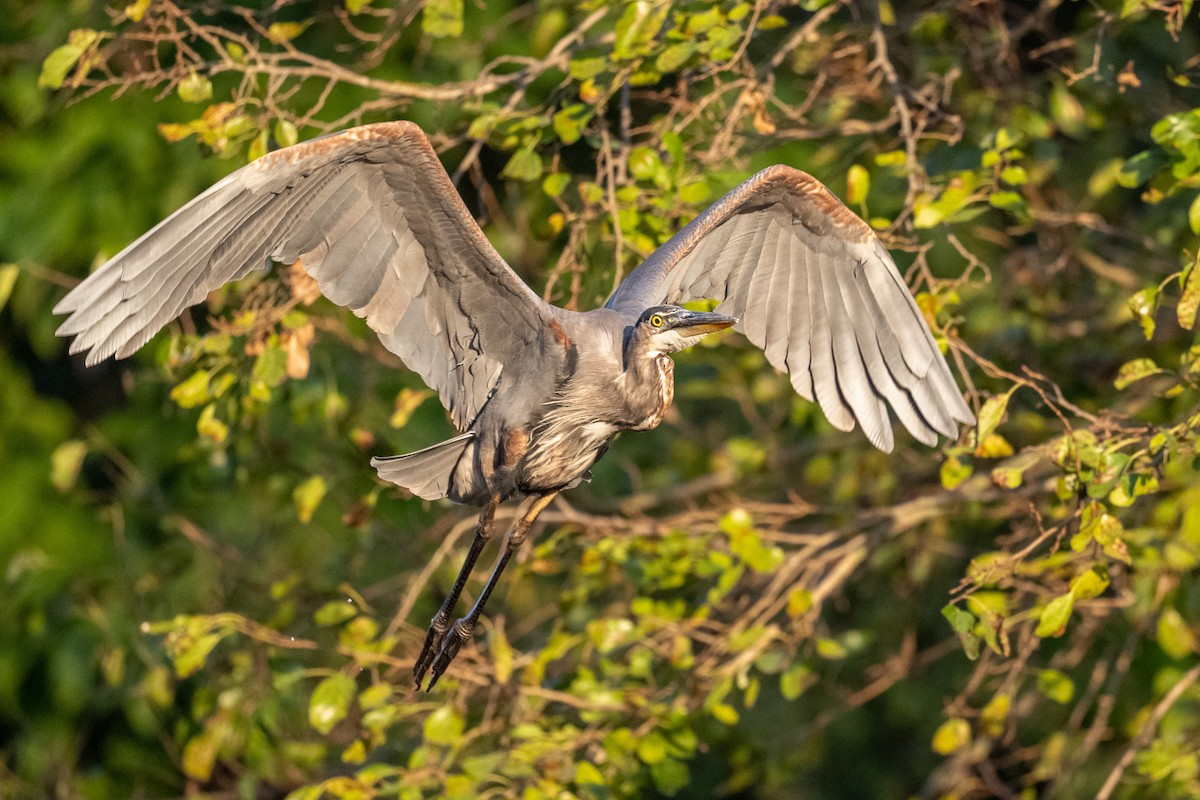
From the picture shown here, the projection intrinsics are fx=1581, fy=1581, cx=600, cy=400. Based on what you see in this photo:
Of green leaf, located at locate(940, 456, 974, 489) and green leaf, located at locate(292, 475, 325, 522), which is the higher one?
green leaf, located at locate(940, 456, 974, 489)

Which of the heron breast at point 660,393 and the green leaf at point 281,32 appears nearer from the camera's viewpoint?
the heron breast at point 660,393

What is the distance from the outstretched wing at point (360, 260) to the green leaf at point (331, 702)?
92 centimetres

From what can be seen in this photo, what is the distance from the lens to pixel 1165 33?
18.4 feet

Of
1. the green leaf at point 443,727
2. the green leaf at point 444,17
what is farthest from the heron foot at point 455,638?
the green leaf at point 444,17

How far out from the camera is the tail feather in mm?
4160

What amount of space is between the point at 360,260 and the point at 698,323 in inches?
36.4

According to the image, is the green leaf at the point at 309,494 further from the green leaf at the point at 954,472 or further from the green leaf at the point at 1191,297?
the green leaf at the point at 1191,297

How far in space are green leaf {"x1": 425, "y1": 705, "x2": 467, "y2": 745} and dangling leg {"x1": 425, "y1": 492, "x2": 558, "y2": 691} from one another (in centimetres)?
22

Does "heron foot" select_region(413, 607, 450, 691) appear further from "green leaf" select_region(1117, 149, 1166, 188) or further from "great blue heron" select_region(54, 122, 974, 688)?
"green leaf" select_region(1117, 149, 1166, 188)

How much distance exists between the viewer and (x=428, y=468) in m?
4.22

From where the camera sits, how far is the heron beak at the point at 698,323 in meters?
3.80

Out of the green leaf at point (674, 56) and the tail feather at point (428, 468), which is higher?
the green leaf at point (674, 56)

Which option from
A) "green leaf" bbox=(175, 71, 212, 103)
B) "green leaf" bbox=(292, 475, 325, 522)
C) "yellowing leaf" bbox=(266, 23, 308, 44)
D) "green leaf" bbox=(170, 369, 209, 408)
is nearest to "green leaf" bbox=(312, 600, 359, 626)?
"green leaf" bbox=(292, 475, 325, 522)

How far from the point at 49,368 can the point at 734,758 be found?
4290 millimetres
